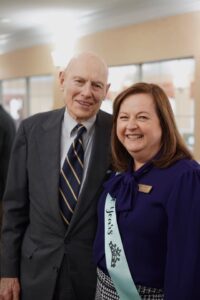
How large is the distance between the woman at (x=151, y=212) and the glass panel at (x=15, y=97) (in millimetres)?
7254

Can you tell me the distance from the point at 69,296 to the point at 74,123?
70 centimetres

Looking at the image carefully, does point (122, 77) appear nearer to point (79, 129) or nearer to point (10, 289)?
point (79, 129)

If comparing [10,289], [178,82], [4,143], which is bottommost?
[10,289]

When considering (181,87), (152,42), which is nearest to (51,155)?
(181,87)

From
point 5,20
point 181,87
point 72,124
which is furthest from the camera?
point 5,20

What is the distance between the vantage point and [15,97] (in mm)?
8883

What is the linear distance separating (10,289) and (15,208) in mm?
344

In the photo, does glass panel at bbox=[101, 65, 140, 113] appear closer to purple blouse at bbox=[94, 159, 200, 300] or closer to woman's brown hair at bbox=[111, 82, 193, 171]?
woman's brown hair at bbox=[111, 82, 193, 171]

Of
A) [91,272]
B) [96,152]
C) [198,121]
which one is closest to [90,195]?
[96,152]

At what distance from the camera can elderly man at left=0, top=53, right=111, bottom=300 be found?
1.68 meters

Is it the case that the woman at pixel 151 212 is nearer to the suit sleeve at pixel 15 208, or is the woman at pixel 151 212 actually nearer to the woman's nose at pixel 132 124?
the woman's nose at pixel 132 124

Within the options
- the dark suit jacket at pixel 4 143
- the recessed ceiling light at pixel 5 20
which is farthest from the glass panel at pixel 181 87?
the dark suit jacket at pixel 4 143

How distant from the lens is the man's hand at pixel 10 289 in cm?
183

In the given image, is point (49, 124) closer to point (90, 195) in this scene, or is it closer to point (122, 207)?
point (90, 195)
